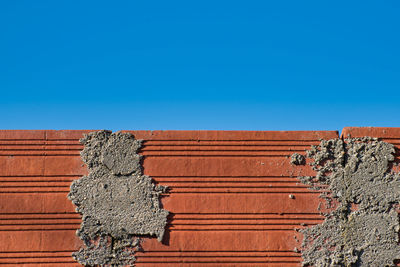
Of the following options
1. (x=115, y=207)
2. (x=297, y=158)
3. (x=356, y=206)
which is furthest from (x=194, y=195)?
(x=356, y=206)

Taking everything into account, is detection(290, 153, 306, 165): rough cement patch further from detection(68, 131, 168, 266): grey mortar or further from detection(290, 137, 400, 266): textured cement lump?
detection(68, 131, 168, 266): grey mortar

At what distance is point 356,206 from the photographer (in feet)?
16.0

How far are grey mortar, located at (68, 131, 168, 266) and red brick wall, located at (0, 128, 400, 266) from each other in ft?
0.27

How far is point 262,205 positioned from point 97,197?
1.61m

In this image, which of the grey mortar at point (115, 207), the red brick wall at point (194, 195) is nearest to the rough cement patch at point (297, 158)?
the red brick wall at point (194, 195)

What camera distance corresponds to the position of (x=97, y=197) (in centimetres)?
485

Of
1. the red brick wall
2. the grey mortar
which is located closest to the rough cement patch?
the red brick wall

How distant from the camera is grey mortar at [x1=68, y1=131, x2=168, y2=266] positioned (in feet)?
15.8

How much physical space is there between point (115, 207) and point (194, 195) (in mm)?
777

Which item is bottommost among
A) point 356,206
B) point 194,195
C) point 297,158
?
point 356,206

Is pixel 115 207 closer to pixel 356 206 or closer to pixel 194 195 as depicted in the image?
pixel 194 195

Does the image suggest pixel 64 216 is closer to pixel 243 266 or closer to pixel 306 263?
pixel 243 266

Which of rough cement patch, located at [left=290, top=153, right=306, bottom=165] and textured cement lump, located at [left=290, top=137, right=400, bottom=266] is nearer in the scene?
textured cement lump, located at [left=290, top=137, right=400, bottom=266]

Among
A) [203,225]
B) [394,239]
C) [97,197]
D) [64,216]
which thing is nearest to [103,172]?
[97,197]
